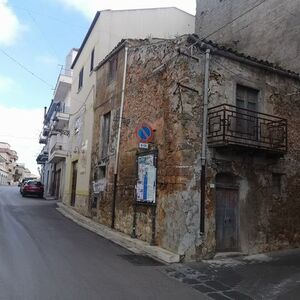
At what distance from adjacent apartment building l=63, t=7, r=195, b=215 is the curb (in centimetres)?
210

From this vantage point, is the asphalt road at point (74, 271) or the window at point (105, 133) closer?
the asphalt road at point (74, 271)

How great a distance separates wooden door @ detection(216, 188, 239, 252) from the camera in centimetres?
1273

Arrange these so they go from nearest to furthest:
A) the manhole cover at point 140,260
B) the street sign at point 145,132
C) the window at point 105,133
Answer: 1. the manhole cover at point 140,260
2. the street sign at point 145,132
3. the window at point 105,133

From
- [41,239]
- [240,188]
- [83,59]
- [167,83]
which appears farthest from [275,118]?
[83,59]

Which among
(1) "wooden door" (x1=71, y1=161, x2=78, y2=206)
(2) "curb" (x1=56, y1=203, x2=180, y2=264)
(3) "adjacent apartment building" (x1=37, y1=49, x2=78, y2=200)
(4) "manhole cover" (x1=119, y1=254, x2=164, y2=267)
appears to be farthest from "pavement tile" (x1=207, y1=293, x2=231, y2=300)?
(3) "adjacent apartment building" (x1=37, y1=49, x2=78, y2=200)

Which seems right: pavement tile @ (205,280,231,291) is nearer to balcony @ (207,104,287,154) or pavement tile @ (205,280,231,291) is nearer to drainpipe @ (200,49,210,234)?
drainpipe @ (200,49,210,234)

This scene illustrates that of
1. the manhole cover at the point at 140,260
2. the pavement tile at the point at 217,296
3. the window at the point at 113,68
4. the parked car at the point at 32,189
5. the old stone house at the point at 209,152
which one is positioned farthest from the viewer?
the parked car at the point at 32,189

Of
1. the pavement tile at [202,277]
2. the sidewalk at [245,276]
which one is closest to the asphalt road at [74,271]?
the sidewalk at [245,276]

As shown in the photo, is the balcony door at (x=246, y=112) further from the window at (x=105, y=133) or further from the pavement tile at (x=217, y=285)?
the window at (x=105, y=133)

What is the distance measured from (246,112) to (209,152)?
88.9 inches

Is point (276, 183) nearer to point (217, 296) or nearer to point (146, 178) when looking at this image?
point (146, 178)

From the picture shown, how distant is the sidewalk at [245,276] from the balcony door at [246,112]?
3.82m

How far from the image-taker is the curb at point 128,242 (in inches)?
454

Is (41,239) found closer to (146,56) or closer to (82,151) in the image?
(146,56)
